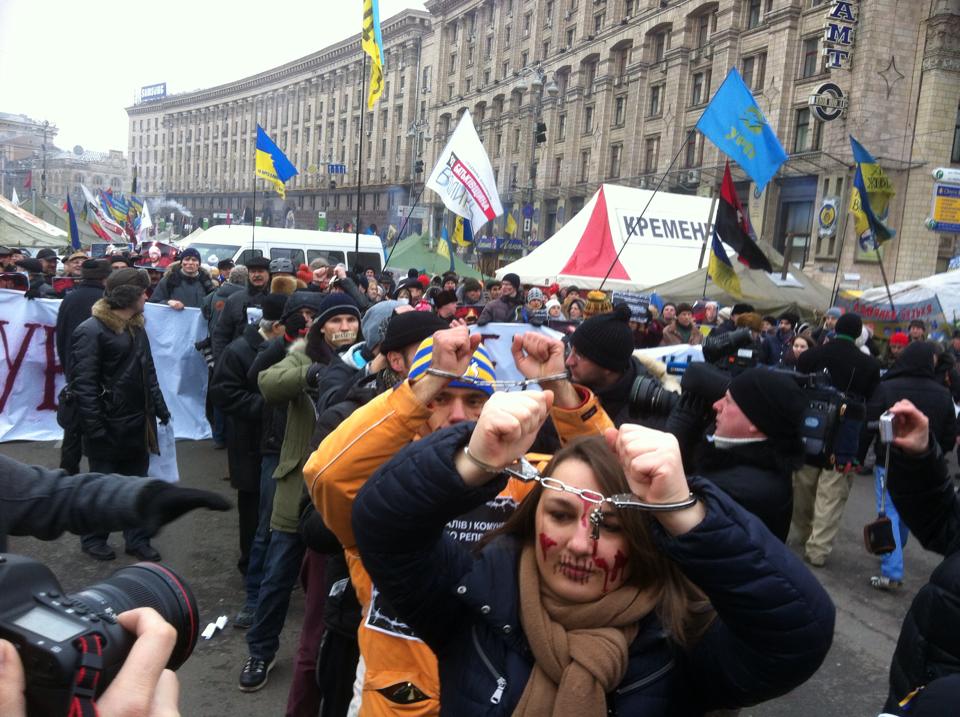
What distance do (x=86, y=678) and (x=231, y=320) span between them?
21.3 ft

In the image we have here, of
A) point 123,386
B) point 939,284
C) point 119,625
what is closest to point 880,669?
point 119,625

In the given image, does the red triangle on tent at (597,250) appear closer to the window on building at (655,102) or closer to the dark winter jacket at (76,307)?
the dark winter jacket at (76,307)

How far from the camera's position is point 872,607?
213 inches

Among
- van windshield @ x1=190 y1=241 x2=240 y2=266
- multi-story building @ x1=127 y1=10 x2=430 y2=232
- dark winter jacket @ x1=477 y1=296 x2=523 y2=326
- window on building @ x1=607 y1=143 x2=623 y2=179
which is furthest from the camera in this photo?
multi-story building @ x1=127 y1=10 x2=430 y2=232

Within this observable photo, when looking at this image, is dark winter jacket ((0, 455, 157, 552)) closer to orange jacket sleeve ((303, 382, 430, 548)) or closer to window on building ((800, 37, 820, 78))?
orange jacket sleeve ((303, 382, 430, 548))

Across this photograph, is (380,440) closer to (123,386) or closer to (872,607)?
(123,386)

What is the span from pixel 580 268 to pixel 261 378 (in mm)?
10180

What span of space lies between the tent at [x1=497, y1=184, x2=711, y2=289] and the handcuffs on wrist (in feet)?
39.8

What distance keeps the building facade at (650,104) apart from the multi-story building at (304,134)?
0.27 meters

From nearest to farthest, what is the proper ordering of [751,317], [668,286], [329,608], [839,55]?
[329,608], [751,317], [668,286], [839,55]

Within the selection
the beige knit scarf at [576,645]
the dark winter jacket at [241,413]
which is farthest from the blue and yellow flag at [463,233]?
the beige knit scarf at [576,645]

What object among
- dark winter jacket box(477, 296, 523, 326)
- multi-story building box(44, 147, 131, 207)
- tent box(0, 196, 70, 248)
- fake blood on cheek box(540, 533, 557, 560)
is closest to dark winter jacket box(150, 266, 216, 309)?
dark winter jacket box(477, 296, 523, 326)

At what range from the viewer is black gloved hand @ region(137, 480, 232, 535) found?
5.52 feet

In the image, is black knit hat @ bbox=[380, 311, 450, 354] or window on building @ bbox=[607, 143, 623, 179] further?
window on building @ bbox=[607, 143, 623, 179]
